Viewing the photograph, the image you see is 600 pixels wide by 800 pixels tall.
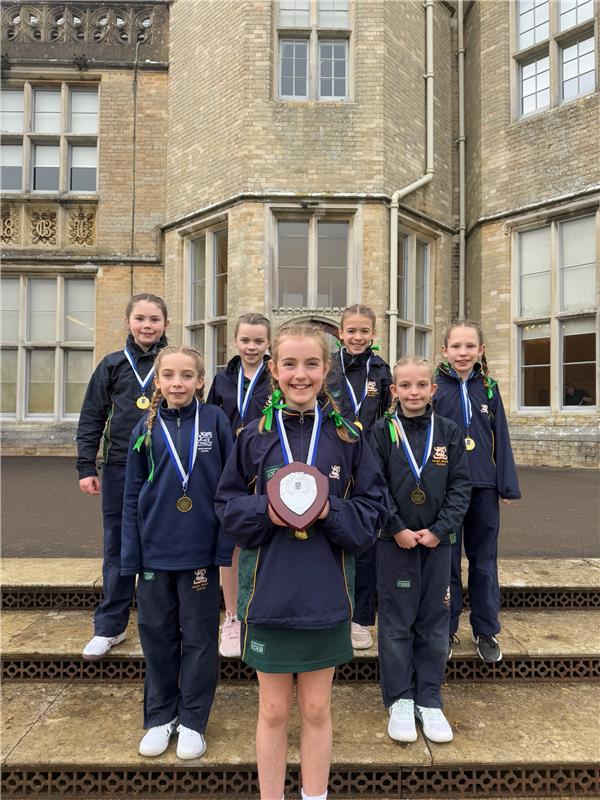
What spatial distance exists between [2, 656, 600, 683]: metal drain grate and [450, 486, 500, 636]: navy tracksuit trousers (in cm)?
21

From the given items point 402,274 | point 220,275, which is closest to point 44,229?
point 220,275

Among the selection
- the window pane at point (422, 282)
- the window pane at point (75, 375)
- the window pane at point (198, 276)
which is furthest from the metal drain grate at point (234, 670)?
the window pane at point (75, 375)

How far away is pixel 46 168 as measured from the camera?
1051cm

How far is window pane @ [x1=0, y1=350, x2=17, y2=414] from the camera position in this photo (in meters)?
10.5

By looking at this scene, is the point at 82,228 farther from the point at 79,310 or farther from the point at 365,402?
the point at 365,402

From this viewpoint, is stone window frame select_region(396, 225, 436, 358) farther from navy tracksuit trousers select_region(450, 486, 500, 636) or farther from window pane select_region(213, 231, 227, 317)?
navy tracksuit trousers select_region(450, 486, 500, 636)

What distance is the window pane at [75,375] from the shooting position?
10.5 m

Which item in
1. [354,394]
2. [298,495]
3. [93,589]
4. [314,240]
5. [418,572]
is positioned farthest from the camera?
[314,240]

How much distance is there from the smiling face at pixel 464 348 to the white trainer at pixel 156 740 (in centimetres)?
208

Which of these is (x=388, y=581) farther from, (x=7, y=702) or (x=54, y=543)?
(x=54, y=543)

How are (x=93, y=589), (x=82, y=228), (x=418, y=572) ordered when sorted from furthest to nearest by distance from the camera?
(x=82, y=228) → (x=93, y=589) → (x=418, y=572)

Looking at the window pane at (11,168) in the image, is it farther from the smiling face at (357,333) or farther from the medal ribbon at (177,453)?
the medal ribbon at (177,453)

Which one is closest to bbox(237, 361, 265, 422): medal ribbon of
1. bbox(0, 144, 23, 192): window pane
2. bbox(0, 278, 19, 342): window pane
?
bbox(0, 278, 19, 342): window pane

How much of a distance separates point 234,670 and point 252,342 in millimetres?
1659
